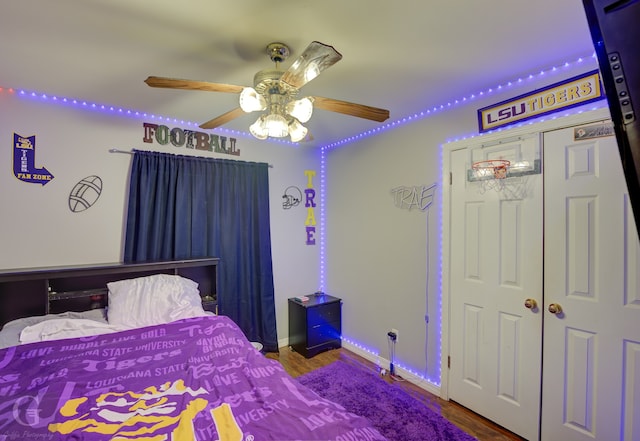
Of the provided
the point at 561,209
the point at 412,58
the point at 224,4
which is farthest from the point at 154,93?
the point at 561,209

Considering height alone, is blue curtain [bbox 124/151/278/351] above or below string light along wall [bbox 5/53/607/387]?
below

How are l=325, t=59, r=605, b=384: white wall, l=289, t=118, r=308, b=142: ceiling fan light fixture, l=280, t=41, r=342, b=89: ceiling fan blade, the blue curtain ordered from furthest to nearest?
the blue curtain → l=325, t=59, r=605, b=384: white wall → l=289, t=118, r=308, b=142: ceiling fan light fixture → l=280, t=41, r=342, b=89: ceiling fan blade

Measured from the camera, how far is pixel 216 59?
1.71 m

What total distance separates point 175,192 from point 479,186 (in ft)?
8.49

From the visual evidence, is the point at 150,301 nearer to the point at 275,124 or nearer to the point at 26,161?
the point at 26,161

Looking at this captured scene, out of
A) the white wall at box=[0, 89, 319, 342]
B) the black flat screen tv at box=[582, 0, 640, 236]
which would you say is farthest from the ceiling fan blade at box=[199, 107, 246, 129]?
the black flat screen tv at box=[582, 0, 640, 236]

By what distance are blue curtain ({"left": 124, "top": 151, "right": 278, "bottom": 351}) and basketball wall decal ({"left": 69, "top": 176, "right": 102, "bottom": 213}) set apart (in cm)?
25

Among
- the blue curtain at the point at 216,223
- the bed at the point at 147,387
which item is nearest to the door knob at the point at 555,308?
the bed at the point at 147,387

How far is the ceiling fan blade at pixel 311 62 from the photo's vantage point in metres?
1.17

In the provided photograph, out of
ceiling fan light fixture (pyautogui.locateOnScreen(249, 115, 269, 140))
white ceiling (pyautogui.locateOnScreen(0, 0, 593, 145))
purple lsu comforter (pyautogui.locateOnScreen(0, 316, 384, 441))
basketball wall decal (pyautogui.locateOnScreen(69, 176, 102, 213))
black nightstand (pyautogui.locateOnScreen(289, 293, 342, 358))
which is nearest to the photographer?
purple lsu comforter (pyautogui.locateOnScreen(0, 316, 384, 441))

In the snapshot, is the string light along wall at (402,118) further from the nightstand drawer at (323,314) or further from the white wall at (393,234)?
the nightstand drawer at (323,314)

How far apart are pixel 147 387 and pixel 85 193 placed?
184 centimetres

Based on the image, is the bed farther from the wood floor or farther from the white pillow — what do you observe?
the wood floor

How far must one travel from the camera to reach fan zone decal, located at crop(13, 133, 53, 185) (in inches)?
84.0
